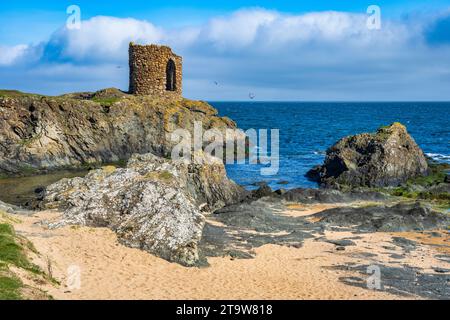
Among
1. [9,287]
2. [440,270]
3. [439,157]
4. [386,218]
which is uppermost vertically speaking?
[439,157]

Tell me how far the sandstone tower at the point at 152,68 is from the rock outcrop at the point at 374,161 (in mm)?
24453

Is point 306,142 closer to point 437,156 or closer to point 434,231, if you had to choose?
point 437,156

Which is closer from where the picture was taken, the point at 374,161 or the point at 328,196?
the point at 328,196

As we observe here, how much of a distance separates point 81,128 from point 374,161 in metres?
31.4

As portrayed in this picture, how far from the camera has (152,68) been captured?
6019cm

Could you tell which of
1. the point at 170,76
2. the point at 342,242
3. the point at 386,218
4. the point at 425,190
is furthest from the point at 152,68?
the point at 342,242

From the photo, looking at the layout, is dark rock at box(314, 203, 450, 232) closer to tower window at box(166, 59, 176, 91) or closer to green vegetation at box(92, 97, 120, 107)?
green vegetation at box(92, 97, 120, 107)

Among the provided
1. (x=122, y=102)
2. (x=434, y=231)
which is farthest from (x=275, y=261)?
(x=122, y=102)

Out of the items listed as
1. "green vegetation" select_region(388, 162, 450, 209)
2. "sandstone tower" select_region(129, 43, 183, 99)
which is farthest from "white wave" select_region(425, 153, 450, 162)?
"sandstone tower" select_region(129, 43, 183, 99)

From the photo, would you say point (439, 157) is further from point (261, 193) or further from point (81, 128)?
point (81, 128)

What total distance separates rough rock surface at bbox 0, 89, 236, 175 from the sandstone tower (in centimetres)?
158

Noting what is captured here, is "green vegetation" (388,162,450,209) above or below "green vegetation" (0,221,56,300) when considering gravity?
below

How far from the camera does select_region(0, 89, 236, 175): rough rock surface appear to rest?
162 feet
